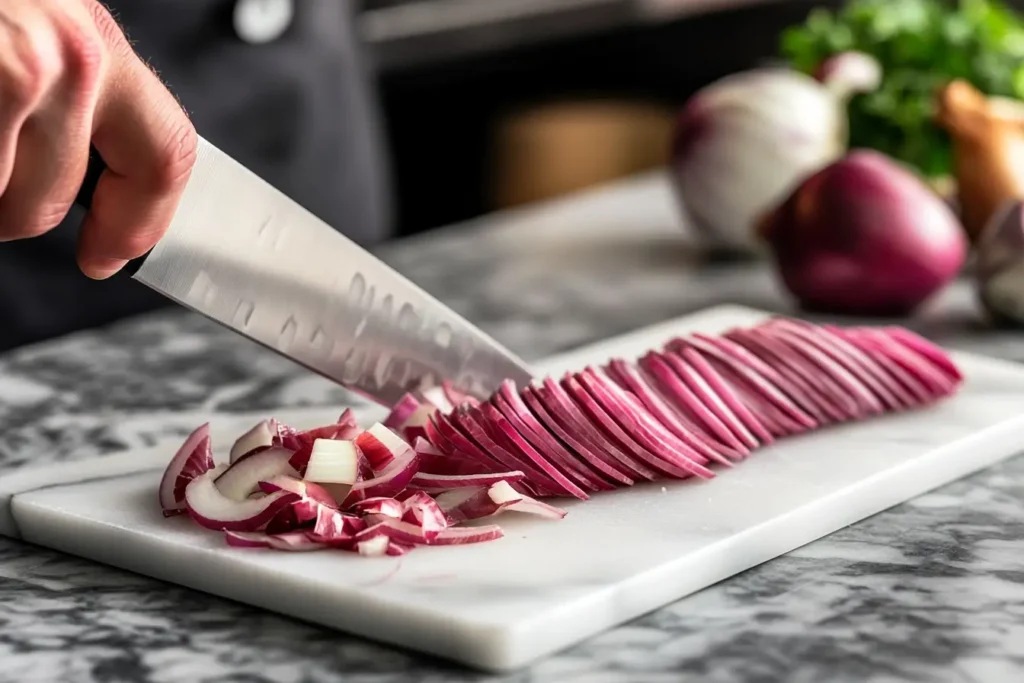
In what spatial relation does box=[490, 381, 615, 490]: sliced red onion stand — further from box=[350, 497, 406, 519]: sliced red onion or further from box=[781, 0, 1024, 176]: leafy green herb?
box=[781, 0, 1024, 176]: leafy green herb

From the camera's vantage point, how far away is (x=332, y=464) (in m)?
1.12

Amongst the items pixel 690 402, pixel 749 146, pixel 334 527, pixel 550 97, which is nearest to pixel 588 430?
pixel 690 402

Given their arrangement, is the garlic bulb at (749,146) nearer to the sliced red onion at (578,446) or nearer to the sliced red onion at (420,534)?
the sliced red onion at (578,446)

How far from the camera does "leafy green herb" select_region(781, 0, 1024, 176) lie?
2.09 meters

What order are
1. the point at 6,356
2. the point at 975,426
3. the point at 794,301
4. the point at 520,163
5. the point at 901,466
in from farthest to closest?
the point at 520,163, the point at 794,301, the point at 6,356, the point at 975,426, the point at 901,466

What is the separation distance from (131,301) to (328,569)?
1213 millimetres

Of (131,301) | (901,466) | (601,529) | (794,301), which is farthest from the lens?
(131,301)

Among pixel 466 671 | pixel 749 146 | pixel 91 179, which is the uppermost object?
pixel 749 146

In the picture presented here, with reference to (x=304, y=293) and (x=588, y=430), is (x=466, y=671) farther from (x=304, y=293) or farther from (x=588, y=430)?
(x=304, y=293)

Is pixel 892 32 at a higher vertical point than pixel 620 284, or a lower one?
higher

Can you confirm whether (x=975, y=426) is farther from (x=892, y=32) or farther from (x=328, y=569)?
(x=892, y=32)

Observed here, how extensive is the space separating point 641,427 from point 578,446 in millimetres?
54

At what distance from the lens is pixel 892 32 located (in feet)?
7.16

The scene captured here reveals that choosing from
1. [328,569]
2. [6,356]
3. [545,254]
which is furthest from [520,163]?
[328,569]
